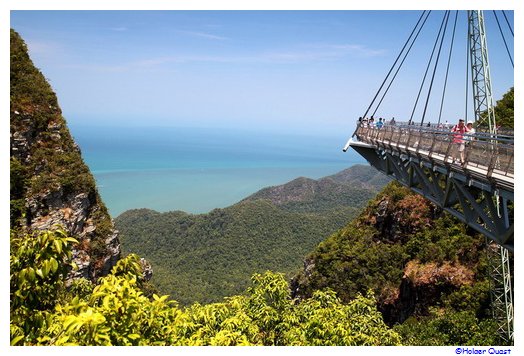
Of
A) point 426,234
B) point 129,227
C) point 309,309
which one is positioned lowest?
point 129,227

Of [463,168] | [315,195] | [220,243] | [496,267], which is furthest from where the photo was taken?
[315,195]

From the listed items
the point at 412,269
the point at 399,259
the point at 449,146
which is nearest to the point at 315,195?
the point at 399,259

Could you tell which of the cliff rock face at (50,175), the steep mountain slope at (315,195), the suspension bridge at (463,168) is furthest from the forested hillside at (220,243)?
the suspension bridge at (463,168)

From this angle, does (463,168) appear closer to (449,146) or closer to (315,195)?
(449,146)

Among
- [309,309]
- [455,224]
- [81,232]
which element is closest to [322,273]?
[455,224]
